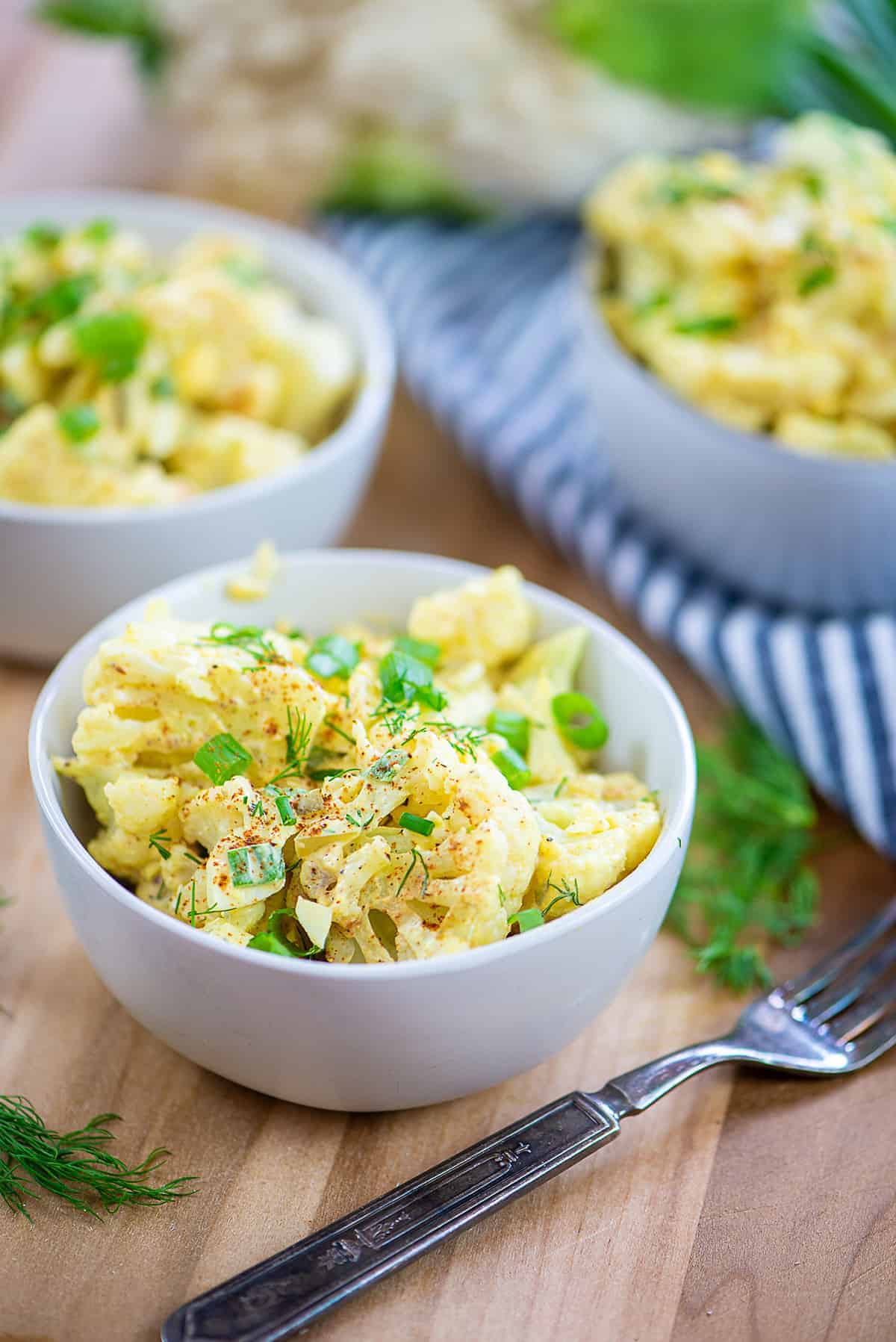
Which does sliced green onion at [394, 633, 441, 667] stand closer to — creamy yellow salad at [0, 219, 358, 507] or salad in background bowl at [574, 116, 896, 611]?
creamy yellow salad at [0, 219, 358, 507]

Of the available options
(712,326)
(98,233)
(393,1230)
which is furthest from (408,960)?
(98,233)

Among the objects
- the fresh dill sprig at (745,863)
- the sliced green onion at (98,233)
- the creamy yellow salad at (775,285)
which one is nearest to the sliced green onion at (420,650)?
the fresh dill sprig at (745,863)

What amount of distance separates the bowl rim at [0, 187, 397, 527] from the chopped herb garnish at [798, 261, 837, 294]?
71cm

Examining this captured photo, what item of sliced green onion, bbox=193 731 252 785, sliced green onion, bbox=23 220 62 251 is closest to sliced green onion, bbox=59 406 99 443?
sliced green onion, bbox=23 220 62 251

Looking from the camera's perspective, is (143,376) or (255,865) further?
(143,376)

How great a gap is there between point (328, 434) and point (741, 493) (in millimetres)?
737

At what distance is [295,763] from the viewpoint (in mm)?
1637

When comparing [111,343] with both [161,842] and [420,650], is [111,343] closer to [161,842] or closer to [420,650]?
[420,650]

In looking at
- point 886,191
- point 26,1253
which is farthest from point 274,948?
point 886,191

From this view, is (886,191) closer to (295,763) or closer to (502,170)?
(502,170)

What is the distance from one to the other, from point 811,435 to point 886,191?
523 millimetres

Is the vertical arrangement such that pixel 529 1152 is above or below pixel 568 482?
above

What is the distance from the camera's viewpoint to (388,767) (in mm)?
1526

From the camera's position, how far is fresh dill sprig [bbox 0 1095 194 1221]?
1502mm
